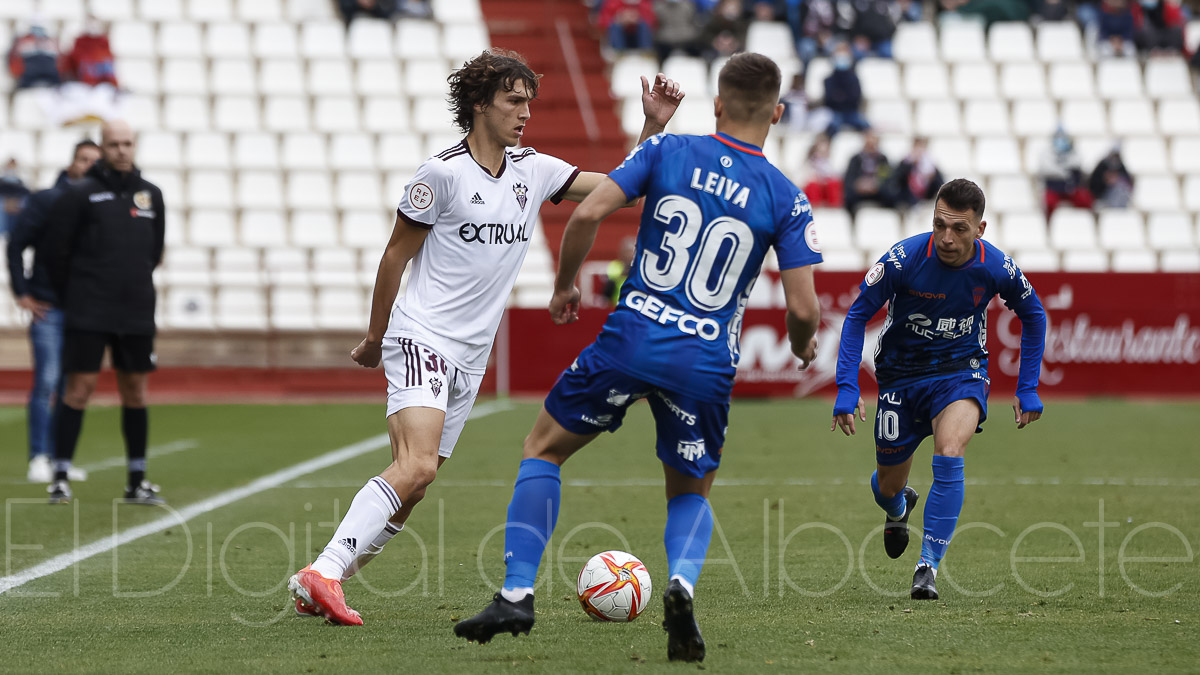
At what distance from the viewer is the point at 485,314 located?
5.16 metres

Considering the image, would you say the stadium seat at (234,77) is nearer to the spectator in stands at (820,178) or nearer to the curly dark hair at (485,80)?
the spectator in stands at (820,178)

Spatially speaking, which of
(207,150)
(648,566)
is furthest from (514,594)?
(207,150)

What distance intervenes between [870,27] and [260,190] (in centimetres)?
1015

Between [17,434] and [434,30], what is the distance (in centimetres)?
1137

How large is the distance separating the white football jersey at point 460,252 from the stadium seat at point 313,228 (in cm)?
1523

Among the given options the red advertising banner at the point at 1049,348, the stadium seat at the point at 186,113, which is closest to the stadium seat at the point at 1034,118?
the red advertising banner at the point at 1049,348

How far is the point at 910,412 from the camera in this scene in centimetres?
624

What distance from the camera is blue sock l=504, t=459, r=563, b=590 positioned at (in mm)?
4430

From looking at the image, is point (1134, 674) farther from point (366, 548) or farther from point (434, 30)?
point (434, 30)

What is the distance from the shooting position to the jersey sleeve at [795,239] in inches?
173

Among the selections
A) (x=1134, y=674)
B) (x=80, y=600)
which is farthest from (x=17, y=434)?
(x=1134, y=674)

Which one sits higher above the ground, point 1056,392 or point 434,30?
point 434,30

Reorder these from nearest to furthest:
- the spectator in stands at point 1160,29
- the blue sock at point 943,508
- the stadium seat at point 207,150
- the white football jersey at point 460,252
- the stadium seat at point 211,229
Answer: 1. the white football jersey at point 460,252
2. the blue sock at point 943,508
3. the stadium seat at point 211,229
4. the stadium seat at point 207,150
5. the spectator in stands at point 1160,29

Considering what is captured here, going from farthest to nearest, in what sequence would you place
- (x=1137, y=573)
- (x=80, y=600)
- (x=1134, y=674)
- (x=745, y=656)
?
(x=1137, y=573) → (x=80, y=600) → (x=745, y=656) → (x=1134, y=674)
